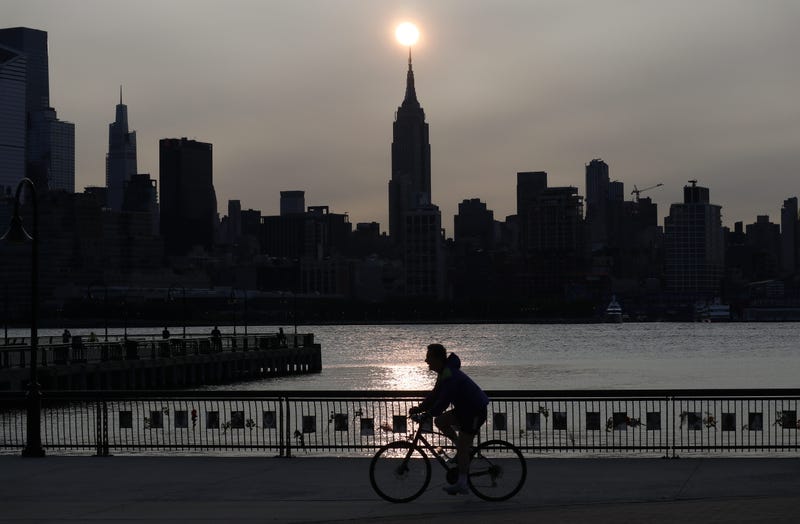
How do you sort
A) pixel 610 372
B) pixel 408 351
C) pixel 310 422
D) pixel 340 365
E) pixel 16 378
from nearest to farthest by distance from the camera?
pixel 310 422, pixel 16 378, pixel 610 372, pixel 340 365, pixel 408 351

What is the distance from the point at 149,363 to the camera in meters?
92.3

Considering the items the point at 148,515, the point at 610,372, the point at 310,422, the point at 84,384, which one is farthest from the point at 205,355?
the point at 148,515

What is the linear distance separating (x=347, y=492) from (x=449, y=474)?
1918 millimetres

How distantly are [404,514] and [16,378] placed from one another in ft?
195

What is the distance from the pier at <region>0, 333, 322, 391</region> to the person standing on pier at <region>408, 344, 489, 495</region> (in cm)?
5754

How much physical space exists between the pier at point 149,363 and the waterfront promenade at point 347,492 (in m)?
51.9

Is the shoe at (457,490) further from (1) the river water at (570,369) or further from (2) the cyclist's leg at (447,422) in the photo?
(1) the river water at (570,369)

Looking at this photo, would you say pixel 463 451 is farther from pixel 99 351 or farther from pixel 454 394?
pixel 99 351

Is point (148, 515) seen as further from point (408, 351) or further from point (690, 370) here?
point (408, 351)

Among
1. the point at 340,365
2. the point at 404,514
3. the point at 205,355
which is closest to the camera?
the point at 404,514

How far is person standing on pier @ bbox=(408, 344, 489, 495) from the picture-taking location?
18281mm

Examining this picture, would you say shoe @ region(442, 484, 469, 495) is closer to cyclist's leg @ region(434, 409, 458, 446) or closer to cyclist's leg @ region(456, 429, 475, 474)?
cyclist's leg @ region(456, 429, 475, 474)

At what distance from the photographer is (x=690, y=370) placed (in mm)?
133750

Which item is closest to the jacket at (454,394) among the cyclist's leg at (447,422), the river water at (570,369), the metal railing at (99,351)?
the cyclist's leg at (447,422)
